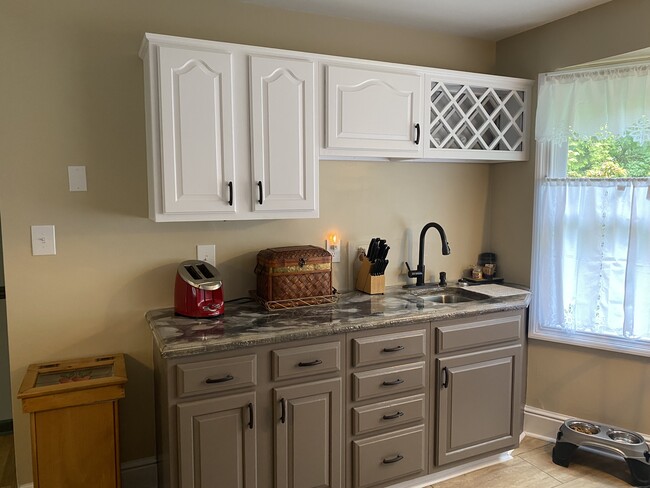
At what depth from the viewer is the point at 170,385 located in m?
1.95

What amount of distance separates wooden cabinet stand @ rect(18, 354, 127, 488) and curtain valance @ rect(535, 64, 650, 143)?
2738mm

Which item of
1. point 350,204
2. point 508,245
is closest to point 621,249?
point 508,245

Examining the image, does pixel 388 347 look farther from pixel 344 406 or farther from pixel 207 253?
pixel 207 253

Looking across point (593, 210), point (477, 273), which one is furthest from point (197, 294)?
point (593, 210)

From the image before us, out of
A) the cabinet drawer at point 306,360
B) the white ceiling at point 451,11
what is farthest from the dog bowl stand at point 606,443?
the white ceiling at point 451,11

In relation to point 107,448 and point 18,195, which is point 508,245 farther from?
point 18,195

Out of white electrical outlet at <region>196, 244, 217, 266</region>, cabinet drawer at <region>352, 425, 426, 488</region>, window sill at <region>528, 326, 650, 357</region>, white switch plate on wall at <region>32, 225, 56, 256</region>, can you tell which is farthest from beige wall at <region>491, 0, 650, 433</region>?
white switch plate on wall at <region>32, 225, 56, 256</region>

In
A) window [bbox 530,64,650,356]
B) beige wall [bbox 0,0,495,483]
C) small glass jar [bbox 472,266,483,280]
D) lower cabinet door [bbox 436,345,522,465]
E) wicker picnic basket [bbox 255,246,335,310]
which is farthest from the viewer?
small glass jar [bbox 472,266,483,280]

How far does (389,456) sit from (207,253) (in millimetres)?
1379

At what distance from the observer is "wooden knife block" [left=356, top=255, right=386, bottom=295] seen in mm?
→ 2822

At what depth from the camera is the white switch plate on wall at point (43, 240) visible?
226 cm

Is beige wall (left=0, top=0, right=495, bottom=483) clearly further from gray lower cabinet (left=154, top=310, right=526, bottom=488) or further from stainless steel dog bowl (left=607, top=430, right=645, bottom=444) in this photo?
stainless steel dog bowl (left=607, top=430, right=645, bottom=444)

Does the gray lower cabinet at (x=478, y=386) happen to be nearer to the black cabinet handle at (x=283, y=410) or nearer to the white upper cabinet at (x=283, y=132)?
the black cabinet handle at (x=283, y=410)

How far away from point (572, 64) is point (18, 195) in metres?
3.01
